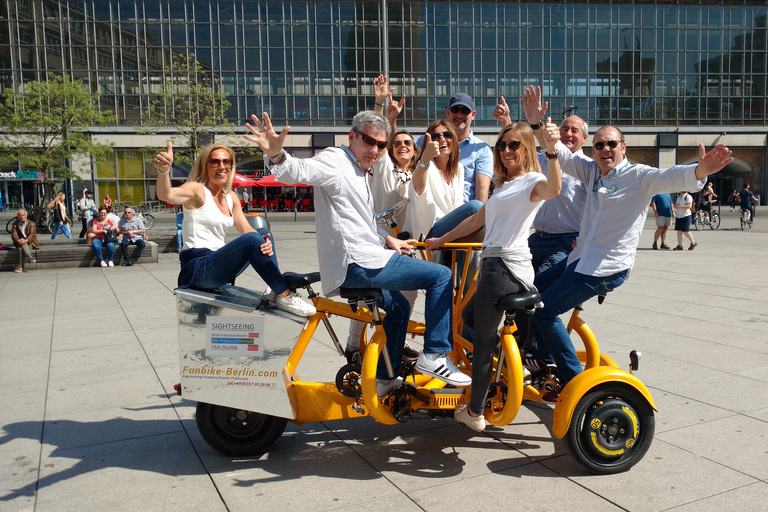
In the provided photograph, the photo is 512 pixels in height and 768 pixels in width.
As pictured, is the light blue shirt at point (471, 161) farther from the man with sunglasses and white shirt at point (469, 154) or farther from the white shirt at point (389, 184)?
the white shirt at point (389, 184)

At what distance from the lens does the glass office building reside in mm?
45125

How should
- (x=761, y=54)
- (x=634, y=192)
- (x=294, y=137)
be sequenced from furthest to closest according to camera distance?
1. (x=761, y=54)
2. (x=294, y=137)
3. (x=634, y=192)

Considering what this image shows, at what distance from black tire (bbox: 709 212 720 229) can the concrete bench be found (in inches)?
756

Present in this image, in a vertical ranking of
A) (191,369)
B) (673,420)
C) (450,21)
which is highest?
(450,21)

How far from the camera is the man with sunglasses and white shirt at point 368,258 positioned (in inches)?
130

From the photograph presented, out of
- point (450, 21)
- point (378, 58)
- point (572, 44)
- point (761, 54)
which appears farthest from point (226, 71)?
point (761, 54)

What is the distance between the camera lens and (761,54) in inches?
1900

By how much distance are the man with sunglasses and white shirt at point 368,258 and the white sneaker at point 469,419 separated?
0.49 feet

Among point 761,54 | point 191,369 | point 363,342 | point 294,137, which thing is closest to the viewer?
point 191,369

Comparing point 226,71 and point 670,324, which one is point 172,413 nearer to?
point 670,324

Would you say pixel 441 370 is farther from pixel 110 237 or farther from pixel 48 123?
pixel 48 123

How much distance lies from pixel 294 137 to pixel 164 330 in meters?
39.2

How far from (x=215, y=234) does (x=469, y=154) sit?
6.27 feet

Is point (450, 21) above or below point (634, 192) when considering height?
above
